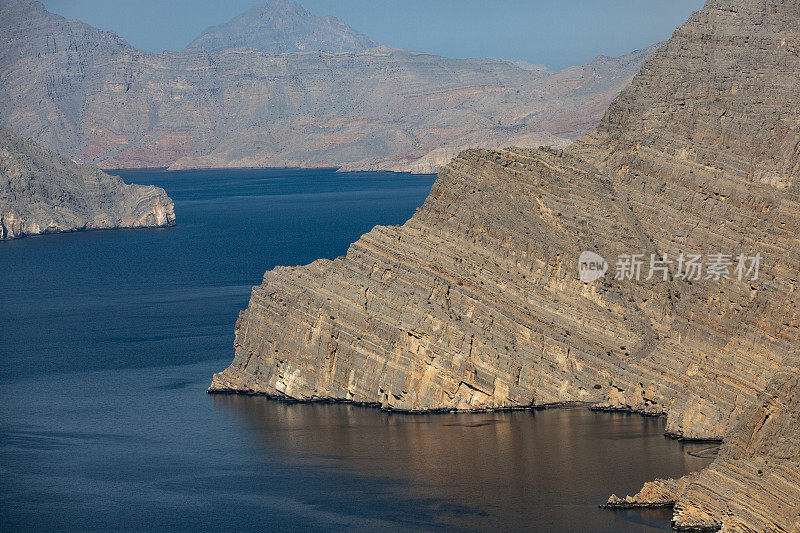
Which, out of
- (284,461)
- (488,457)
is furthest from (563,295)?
(284,461)

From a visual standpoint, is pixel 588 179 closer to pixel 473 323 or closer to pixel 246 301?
pixel 473 323

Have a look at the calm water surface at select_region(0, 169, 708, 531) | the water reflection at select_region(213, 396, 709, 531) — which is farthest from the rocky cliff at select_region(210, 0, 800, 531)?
the calm water surface at select_region(0, 169, 708, 531)

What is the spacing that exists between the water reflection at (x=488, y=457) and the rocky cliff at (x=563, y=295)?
357 cm

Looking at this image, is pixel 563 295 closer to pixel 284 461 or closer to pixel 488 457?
pixel 488 457

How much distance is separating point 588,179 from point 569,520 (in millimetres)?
62764

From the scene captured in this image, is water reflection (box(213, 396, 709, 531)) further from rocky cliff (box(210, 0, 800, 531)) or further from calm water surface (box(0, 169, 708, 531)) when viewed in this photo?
rocky cliff (box(210, 0, 800, 531))

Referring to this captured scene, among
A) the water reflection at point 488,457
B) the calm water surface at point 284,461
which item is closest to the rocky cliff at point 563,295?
the water reflection at point 488,457

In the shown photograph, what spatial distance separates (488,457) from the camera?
107m

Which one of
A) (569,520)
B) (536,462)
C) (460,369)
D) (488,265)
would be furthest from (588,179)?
(569,520)

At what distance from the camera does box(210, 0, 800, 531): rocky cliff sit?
121188 millimetres

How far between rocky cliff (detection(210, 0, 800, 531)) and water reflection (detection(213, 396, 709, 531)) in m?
3.57

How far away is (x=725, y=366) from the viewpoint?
115000 millimetres

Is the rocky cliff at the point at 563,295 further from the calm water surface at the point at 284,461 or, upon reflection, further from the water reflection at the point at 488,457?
the calm water surface at the point at 284,461

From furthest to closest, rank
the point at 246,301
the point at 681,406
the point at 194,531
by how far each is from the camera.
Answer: the point at 246,301, the point at 681,406, the point at 194,531
